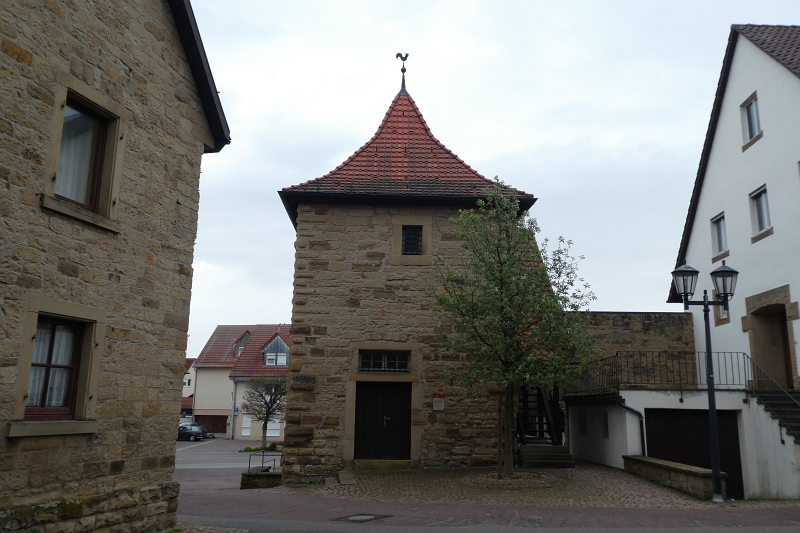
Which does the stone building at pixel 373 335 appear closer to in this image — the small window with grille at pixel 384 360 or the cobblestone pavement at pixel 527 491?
the small window with grille at pixel 384 360

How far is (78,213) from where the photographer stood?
25.6ft

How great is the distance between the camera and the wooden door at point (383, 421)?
15.3 m

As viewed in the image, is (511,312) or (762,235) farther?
(762,235)

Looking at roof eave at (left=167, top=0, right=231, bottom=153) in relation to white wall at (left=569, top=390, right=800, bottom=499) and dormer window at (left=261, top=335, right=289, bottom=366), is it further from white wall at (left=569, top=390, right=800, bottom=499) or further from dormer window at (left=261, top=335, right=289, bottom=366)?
dormer window at (left=261, top=335, right=289, bottom=366)

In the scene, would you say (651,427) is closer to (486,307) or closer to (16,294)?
(486,307)

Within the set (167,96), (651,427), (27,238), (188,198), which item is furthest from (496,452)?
(27,238)

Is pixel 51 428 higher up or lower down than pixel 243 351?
lower down

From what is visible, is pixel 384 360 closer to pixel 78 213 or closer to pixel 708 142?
pixel 78 213

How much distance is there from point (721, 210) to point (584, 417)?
6663 millimetres

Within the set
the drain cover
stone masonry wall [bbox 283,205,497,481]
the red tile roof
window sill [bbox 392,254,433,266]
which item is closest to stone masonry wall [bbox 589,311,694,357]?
stone masonry wall [bbox 283,205,497,481]

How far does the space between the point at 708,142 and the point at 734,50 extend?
8.25ft

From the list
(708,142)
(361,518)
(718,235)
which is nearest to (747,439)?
(718,235)

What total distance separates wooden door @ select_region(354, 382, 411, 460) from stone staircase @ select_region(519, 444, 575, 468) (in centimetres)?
245

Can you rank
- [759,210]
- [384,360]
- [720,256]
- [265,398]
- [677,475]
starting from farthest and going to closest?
[265,398] → [720,256] → [759,210] → [384,360] → [677,475]
